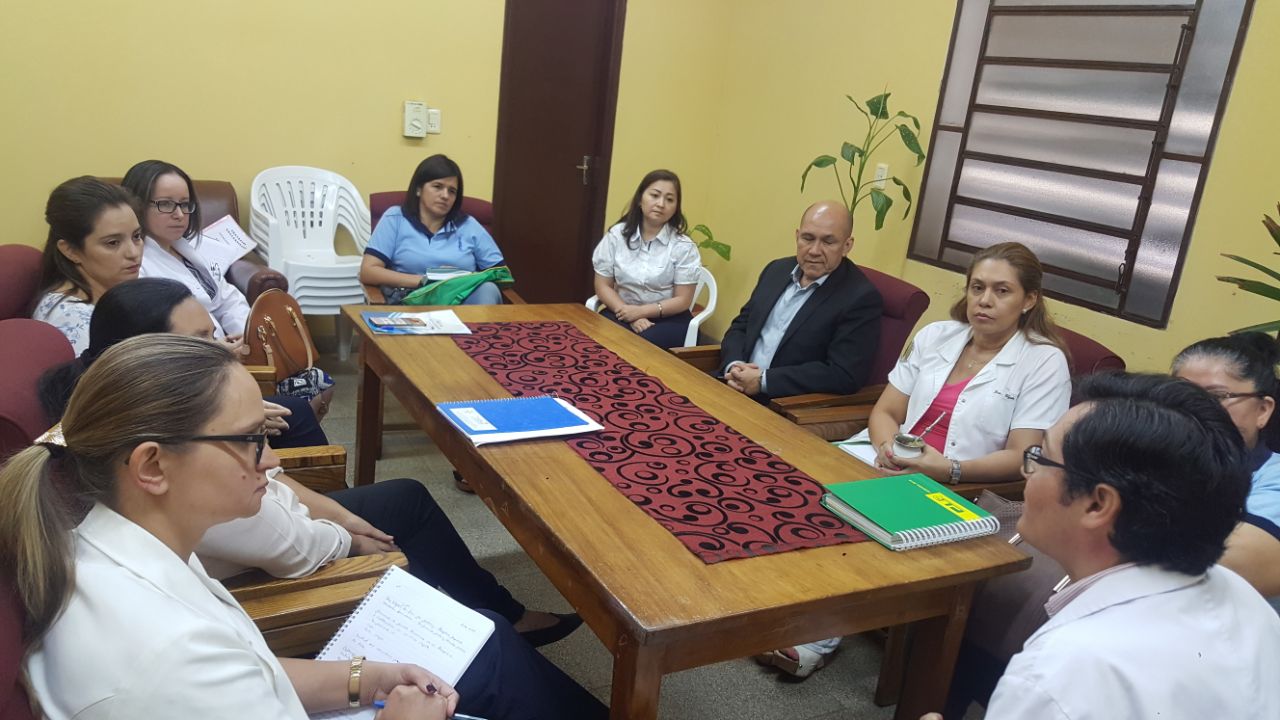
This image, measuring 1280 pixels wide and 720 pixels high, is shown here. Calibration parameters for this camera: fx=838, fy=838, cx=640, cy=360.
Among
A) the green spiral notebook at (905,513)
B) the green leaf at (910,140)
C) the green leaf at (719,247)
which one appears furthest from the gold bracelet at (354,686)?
the green leaf at (719,247)

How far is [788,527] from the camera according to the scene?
1542 mm

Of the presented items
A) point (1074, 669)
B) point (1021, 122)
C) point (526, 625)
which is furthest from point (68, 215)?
point (1021, 122)

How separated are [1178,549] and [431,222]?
3.20 meters

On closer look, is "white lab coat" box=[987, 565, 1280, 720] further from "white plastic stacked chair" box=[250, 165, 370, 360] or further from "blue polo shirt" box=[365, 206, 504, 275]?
"white plastic stacked chair" box=[250, 165, 370, 360]

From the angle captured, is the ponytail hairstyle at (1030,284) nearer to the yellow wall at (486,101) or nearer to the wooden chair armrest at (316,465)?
the yellow wall at (486,101)

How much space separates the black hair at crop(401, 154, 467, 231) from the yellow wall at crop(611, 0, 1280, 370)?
1.51 metres

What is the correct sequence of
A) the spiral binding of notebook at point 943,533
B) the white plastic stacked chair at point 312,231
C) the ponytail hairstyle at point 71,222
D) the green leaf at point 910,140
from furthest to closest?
1. the white plastic stacked chair at point 312,231
2. the green leaf at point 910,140
3. the ponytail hairstyle at point 71,222
4. the spiral binding of notebook at point 943,533

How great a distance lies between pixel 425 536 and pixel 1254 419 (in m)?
1.85

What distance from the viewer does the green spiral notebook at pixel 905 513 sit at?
1.52m

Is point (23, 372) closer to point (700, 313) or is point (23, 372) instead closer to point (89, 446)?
point (89, 446)

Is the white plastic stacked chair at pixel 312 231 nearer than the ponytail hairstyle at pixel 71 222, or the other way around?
the ponytail hairstyle at pixel 71 222

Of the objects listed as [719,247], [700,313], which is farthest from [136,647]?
[719,247]

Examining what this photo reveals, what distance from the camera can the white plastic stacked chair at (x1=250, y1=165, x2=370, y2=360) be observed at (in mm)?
3863

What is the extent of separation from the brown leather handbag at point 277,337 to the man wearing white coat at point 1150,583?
231cm
